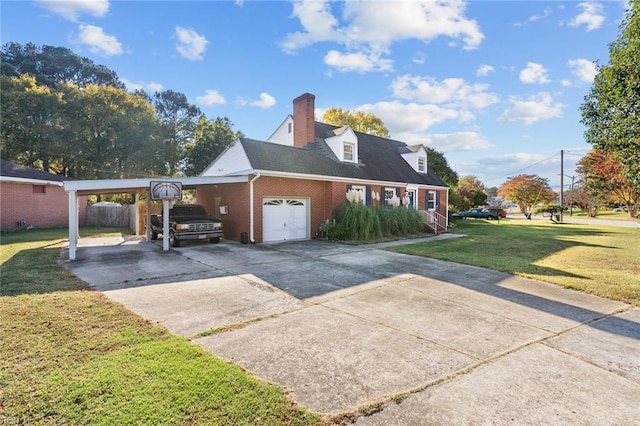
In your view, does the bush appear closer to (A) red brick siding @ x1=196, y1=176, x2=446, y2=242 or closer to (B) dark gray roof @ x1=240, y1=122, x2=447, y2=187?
(A) red brick siding @ x1=196, y1=176, x2=446, y2=242

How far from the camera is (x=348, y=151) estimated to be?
18000 millimetres

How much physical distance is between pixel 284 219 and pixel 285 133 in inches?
289

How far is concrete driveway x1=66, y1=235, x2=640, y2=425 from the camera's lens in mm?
2750

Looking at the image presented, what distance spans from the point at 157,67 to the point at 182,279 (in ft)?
44.0

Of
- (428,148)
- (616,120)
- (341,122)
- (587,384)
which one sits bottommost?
(587,384)

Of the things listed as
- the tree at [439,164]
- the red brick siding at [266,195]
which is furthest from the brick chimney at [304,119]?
the tree at [439,164]

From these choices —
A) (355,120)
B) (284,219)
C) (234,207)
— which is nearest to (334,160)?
(284,219)

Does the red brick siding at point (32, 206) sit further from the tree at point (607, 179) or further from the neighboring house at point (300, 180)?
the tree at point (607, 179)

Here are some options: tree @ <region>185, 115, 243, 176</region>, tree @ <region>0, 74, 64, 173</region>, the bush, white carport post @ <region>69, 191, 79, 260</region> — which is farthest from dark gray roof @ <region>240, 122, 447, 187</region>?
tree @ <region>0, 74, 64, 173</region>

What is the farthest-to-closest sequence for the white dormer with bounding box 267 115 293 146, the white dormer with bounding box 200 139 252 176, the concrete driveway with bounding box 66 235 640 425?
the white dormer with bounding box 267 115 293 146 < the white dormer with bounding box 200 139 252 176 < the concrete driveway with bounding box 66 235 640 425

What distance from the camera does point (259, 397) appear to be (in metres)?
2.71

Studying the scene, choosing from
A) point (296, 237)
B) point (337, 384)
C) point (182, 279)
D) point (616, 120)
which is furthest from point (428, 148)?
point (337, 384)

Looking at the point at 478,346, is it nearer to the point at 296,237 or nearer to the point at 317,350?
the point at 317,350

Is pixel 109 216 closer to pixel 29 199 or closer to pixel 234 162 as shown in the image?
pixel 29 199
